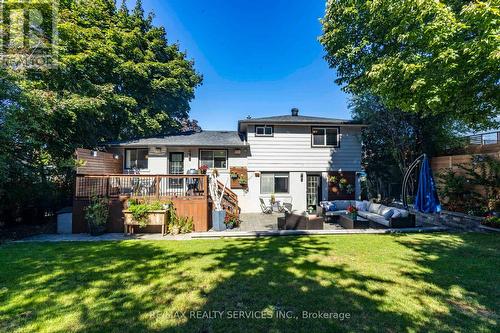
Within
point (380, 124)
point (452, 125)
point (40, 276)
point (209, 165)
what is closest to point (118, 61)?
point (209, 165)

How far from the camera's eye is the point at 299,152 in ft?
45.3

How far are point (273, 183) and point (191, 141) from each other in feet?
18.1

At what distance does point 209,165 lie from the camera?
13.4m

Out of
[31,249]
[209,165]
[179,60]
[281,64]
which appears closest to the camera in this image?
[31,249]

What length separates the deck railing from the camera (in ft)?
28.6

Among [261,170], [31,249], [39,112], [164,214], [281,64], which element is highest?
[281,64]

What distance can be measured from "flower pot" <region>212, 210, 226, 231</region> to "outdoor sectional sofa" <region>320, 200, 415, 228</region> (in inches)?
192

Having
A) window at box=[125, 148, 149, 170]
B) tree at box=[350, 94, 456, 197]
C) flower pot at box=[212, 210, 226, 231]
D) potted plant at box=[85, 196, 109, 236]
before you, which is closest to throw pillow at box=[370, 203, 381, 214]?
tree at box=[350, 94, 456, 197]

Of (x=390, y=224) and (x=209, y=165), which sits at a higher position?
(x=209, y=165)

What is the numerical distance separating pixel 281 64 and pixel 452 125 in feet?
→ 39.2

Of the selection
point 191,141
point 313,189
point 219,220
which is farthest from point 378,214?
point 191,141

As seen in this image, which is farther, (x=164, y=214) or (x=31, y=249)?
(x=164, y=214)

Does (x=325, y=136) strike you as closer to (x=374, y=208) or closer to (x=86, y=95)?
(x=374, y=208)

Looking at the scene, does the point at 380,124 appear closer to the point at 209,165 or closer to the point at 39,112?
the point at 209,165
